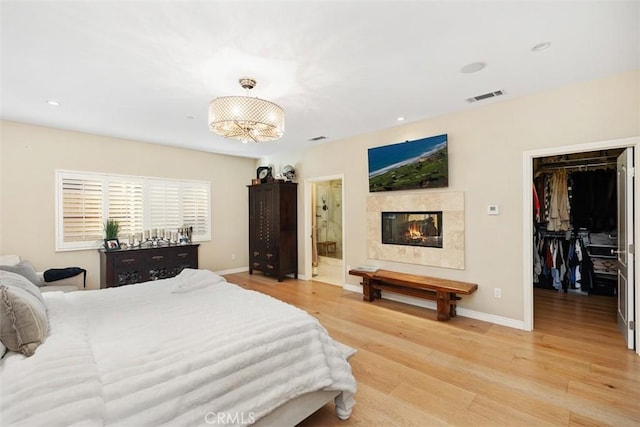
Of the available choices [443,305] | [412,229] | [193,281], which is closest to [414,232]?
[412,229]

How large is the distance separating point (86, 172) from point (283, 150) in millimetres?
3343

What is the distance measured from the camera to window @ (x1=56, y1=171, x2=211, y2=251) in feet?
14.4

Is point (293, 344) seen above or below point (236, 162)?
below

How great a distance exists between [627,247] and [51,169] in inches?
285

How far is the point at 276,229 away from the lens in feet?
18.7

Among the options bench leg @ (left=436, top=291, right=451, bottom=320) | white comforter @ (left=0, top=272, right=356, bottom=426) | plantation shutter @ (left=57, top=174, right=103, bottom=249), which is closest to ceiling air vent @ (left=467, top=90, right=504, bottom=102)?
bench leg @ (left=436, top=291, right=451, bottom=320)

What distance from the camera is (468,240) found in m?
3.70

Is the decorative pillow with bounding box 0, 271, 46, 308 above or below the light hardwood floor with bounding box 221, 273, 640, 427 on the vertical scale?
above

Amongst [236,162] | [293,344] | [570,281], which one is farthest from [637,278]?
[236,162]

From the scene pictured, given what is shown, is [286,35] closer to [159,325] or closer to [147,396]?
[159,325]

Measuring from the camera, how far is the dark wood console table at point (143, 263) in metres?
4.38

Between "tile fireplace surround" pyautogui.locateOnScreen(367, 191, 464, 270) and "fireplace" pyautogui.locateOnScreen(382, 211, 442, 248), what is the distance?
0.06 m

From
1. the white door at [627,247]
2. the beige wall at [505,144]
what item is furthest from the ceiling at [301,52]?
the white door at [627,247]

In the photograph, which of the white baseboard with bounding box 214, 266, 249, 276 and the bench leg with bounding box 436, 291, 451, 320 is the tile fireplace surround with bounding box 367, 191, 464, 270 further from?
the white baseboard with bounding box 214, 266, 249, 276
